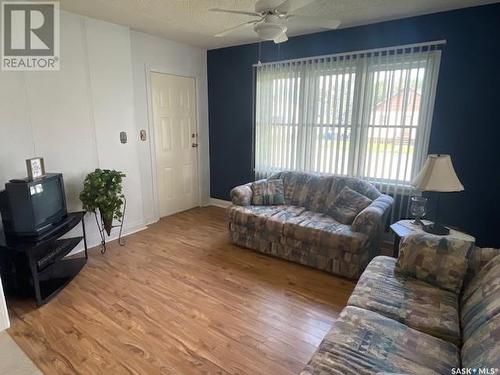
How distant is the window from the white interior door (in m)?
1.17

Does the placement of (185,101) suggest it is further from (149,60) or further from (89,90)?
(89,90)

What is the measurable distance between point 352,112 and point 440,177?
1.48m

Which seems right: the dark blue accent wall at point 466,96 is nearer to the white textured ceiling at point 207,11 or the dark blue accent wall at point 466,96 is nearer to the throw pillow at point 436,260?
the white textured ceiling at point 207,11

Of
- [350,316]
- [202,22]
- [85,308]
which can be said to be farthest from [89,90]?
[350,316]

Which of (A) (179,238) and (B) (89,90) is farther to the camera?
(A) (179,238)

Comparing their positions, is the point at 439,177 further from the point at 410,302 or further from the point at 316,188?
the point at 316,188

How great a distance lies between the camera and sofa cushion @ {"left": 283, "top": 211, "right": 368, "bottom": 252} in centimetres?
274

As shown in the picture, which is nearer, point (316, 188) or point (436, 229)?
point (436, 229)

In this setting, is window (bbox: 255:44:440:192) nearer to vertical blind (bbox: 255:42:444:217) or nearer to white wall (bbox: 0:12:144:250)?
vertical blind (bbox: 255:42:444:217)

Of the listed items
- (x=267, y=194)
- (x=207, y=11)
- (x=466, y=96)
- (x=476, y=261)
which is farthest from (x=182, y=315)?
(x=466, y=96)

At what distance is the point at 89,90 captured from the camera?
328cm

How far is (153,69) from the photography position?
13.1 feet

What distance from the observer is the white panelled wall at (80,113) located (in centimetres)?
274

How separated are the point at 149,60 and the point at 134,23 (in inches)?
23.1
